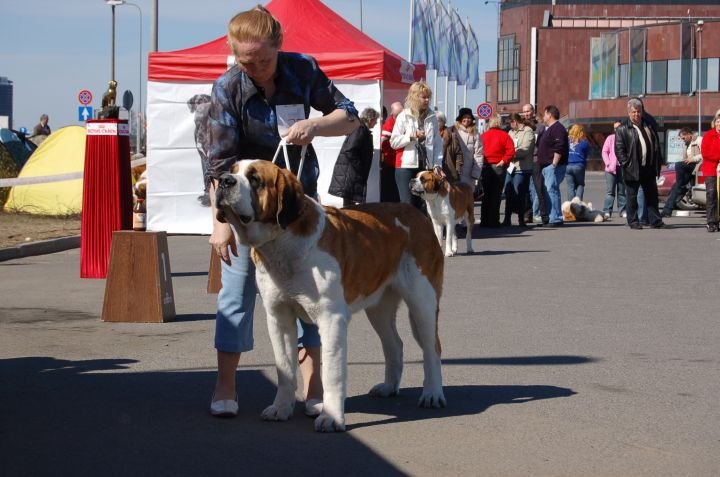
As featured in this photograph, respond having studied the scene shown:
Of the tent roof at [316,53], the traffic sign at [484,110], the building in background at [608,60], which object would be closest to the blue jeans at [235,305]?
the tent roof at [316,53]

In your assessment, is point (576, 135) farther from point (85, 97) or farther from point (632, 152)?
point (85, 97)

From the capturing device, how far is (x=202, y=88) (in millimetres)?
18969

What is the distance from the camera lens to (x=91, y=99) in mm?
45844

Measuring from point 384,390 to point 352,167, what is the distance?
9492mm

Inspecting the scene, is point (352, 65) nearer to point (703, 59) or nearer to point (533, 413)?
point (533, 413)

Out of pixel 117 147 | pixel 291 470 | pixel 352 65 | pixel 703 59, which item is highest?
pixel 703 59

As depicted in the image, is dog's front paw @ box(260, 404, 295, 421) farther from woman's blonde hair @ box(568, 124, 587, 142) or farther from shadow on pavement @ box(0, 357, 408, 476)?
woman's blonde hair @ box(568, 124, 587, 142)

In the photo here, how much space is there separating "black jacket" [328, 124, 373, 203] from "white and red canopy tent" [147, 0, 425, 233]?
2.38 m

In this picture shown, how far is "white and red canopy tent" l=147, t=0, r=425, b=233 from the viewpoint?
728 inches

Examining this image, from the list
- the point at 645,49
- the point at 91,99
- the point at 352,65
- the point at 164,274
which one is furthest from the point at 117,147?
the point at 645,49

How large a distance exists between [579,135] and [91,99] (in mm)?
25486

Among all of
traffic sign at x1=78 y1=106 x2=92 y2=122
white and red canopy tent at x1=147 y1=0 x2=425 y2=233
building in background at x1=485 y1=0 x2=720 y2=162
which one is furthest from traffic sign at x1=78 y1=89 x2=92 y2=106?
building in background at x1=485 y1=0 x2=720 y2=162

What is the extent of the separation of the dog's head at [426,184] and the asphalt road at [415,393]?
411 cm

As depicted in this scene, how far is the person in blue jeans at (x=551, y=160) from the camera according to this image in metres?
22.2
